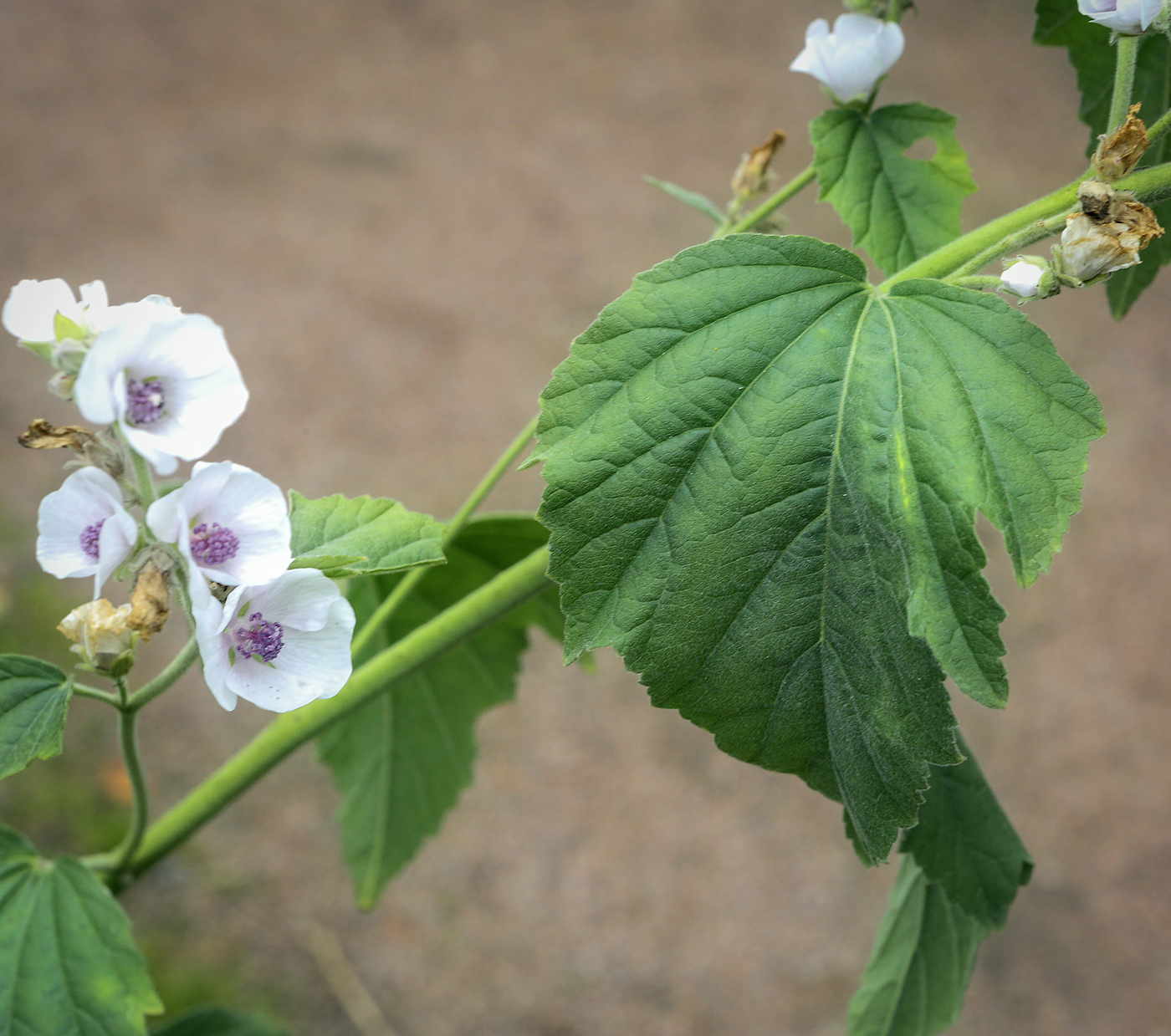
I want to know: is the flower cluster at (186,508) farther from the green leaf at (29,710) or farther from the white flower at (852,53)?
the white flower at (852,53)

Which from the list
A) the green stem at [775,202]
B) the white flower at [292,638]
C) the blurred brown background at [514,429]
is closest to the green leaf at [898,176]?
the green stem at [775,202]

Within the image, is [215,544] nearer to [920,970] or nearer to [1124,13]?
[1124,13]

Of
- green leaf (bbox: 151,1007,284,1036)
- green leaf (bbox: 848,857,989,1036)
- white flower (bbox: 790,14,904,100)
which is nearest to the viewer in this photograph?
white flower (bbox: 790,14,904,100)

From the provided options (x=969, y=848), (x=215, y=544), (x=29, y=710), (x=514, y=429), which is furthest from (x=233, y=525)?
(x=514, y=429)

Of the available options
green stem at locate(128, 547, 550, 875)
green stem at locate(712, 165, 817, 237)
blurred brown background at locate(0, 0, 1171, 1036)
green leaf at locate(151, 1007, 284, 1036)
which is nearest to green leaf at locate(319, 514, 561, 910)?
green leaf at locate(151, 1007, 284, 1036)

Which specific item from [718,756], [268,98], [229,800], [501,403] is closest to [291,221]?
[268,98]

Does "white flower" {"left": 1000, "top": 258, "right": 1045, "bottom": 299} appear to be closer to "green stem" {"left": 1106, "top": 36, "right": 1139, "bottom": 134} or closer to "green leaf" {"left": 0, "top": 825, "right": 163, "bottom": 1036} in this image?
"green stem" {"left": 1106, "top": 36, "right": 1139, "bottom": 134}
